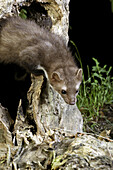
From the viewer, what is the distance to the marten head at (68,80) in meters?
3.45

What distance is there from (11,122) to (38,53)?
966mm

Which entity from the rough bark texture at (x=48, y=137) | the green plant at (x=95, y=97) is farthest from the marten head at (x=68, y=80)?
the green plant at (x=95, y=97)

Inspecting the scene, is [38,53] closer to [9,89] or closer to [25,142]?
[25,142]

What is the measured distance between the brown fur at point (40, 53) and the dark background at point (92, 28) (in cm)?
304

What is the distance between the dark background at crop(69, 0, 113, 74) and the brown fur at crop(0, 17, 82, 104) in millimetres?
3038

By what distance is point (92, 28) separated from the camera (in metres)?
6.54

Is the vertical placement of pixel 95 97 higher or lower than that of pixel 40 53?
lower

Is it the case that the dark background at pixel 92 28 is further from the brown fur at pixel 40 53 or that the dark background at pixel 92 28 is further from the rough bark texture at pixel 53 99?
the brown fur at pixel 40 53

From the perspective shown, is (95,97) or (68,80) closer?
(68,80)

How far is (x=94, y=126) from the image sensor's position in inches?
198

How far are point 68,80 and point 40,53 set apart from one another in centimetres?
50

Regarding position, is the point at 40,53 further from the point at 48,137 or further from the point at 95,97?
the point at 95,97

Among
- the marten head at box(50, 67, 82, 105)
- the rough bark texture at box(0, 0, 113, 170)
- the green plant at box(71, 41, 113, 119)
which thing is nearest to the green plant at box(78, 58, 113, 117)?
the green plant at box(71, 41, 113, 119)

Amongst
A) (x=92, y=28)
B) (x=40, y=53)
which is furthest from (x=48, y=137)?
(x=92, y=28)
